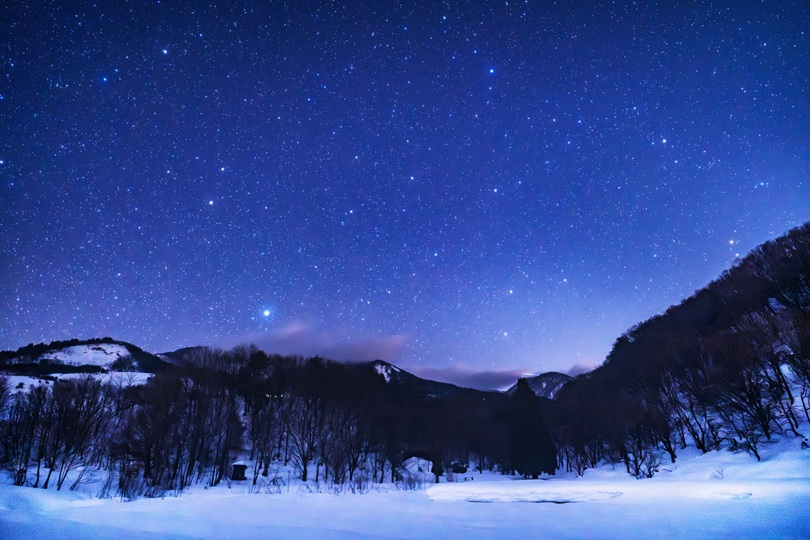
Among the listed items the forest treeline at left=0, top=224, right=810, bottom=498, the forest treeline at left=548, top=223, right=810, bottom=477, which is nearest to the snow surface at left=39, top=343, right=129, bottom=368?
the forest treeline at left=0, top=224, right=810, bottom=498

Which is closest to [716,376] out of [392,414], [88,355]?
[392,414]

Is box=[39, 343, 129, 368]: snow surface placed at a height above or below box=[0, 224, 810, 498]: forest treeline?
above

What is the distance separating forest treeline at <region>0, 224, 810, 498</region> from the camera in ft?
91.6

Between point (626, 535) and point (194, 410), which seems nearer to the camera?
point (626, 535)

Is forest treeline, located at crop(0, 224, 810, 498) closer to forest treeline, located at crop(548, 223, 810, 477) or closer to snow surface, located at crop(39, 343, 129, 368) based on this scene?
forest treeline, located at crop(548, 223, 810, 477)

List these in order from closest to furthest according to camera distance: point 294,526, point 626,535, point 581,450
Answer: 1. point 626,535
2. point 294,526
3. point 581,450

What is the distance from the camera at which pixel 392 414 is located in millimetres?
60469

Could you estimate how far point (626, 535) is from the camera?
24.3ft

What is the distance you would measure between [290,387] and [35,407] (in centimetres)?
2823

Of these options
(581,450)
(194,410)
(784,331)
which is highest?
(784,331)

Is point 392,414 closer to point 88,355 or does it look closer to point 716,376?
point 716,376

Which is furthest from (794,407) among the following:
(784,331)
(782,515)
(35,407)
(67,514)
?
(35,407)

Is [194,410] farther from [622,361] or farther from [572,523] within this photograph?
[622,361]

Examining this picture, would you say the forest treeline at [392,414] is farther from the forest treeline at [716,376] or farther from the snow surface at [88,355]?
the snow surface at [88,355]
